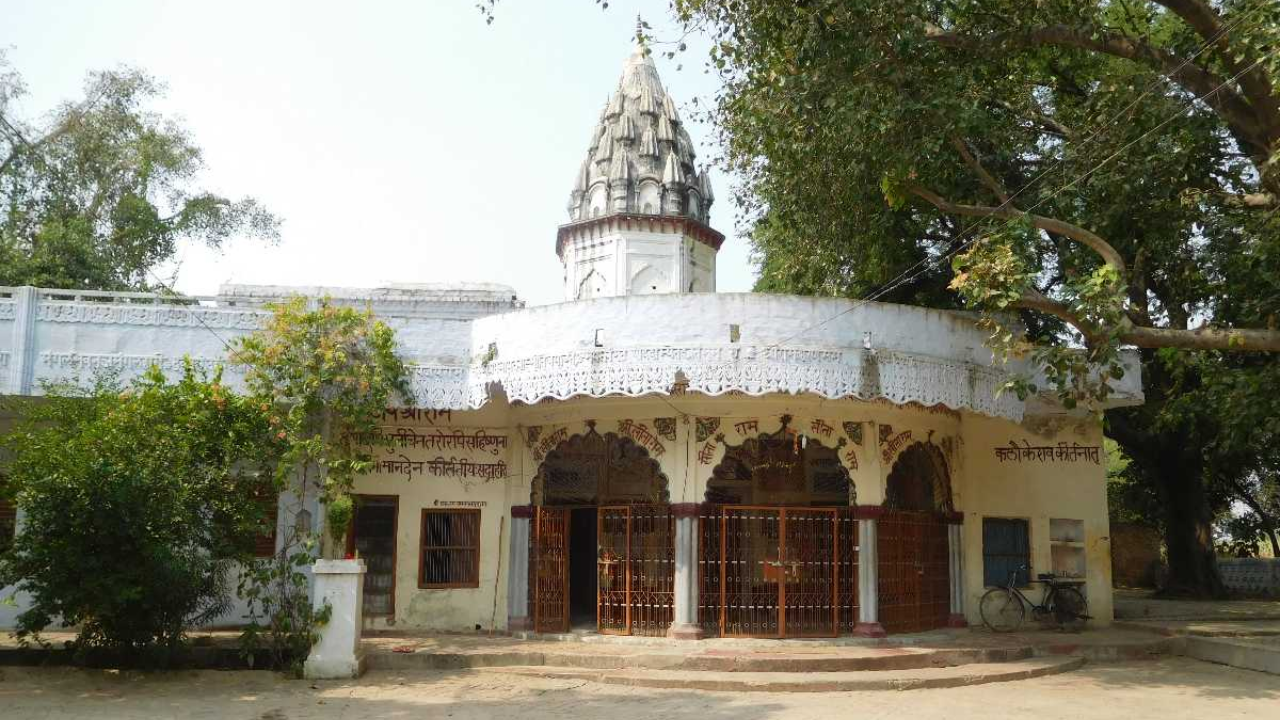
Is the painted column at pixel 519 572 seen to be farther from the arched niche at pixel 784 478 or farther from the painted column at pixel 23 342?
the painted column at pixel 23 342

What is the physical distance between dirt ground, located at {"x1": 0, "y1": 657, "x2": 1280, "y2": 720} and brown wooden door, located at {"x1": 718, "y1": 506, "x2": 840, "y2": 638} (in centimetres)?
210

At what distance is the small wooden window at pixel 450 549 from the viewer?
13.2 m

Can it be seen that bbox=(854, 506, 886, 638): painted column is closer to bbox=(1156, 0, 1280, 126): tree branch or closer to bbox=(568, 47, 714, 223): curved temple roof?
bbox=(1156, 0, 1280, 126): tree branch

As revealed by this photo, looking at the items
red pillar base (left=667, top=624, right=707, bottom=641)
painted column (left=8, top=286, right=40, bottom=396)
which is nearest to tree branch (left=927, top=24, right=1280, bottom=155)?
red pillar base (left=667, top=624, right=707, bottom=641)

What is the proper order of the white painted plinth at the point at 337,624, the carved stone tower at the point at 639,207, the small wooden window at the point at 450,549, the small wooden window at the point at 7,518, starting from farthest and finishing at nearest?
the carved stone tower at the point at 639,207 < the small wooden window at the point at 7,518 < the small wooden window at the point at 450,549 < the white painted plinth at the point at 337,624

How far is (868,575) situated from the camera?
12.1m

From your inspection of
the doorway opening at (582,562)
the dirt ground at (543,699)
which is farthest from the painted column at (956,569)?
the doorway opening at (582,562)

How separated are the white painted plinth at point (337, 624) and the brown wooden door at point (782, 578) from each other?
405 cm

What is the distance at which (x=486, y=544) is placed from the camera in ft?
43.5

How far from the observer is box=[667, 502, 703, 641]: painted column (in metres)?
11.7

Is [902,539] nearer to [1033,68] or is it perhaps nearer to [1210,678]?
[1210,678]

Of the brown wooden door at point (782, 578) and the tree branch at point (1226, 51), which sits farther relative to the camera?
the brown wooden door at point (782, 578)

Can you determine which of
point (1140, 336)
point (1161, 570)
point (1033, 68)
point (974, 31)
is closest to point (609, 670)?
point (1140, 336)

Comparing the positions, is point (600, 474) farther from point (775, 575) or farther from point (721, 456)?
point (775, 575)
